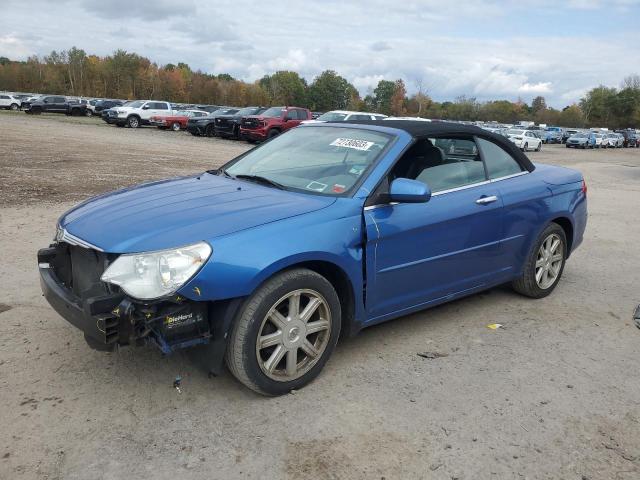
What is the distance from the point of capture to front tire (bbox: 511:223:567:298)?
5.05 meters

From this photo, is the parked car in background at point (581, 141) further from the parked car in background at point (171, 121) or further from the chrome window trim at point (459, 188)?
the chrome window trim at point (459, 188)

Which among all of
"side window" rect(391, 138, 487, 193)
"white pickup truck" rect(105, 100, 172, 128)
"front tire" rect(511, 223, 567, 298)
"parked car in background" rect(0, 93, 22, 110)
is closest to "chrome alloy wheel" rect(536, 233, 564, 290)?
"front tire" rect(511, 223, 567, 298)

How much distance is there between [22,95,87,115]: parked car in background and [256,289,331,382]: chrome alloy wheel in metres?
46.3

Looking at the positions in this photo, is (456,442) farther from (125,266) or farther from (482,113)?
(482,113)

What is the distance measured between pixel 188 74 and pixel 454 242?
383 ft

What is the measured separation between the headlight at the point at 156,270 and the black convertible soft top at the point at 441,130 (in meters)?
1.95

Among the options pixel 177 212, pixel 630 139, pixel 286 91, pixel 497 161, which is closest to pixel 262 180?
pixel 177 212

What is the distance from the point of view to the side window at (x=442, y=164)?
13.4ft

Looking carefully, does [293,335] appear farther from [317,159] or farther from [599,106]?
[599,106]

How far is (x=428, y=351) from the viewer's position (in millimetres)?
4062

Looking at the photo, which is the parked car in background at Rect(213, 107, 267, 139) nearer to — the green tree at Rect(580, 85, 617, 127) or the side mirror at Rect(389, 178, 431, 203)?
the side mirror at Rect(389, 178, 431, 203)

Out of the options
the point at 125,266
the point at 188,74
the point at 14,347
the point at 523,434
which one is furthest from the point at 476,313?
the point at 188,74

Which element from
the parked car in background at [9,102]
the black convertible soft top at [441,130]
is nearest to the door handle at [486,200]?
the black convertible soft top at [441,130]

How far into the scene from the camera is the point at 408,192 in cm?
361
